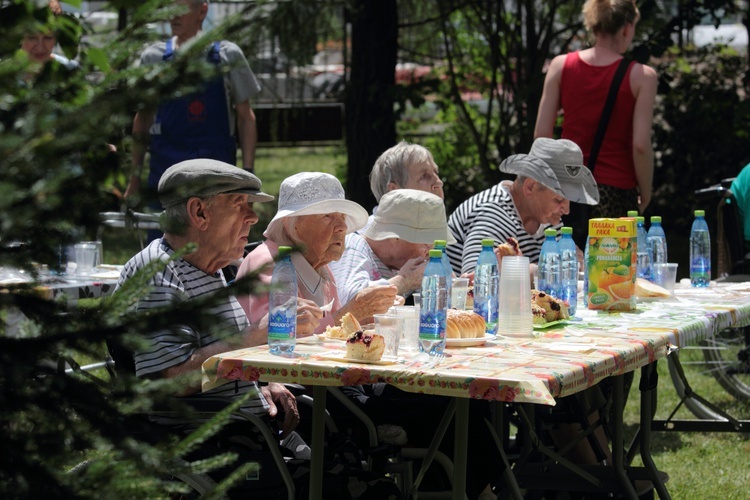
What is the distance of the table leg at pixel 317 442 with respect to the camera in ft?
9.39

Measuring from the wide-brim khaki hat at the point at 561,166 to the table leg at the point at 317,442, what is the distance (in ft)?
6.82

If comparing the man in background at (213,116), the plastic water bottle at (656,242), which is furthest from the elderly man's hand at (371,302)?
the man in background at (213,116)

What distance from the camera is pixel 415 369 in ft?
8.67

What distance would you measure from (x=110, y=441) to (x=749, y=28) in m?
9.50

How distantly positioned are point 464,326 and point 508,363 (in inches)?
14.0

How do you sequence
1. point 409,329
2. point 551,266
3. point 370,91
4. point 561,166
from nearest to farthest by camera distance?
point 409,329, point 551,266, point 561,166, point 370,91

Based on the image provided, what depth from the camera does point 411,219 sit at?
417cm

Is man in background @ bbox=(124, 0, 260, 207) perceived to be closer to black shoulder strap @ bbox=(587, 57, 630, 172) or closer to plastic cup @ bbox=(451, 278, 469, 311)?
black shoulder strap @ bbox=(587, 57, 630, 172)

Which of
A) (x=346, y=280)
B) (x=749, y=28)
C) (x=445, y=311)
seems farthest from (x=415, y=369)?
(x=749, y=28)

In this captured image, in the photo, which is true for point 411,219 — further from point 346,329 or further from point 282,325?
point 282,325

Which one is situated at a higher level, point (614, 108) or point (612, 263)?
point (614, 108)

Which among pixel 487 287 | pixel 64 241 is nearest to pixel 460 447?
pixel 487 287

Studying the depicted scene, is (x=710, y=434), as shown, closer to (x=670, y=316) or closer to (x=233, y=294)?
(x=670, y=316)

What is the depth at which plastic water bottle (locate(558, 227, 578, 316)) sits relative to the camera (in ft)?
12.5
